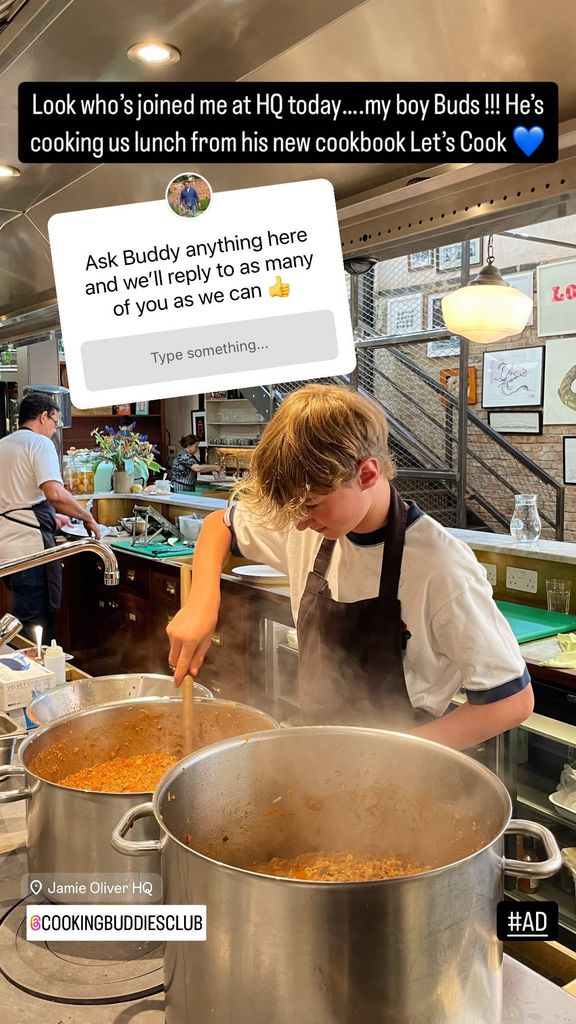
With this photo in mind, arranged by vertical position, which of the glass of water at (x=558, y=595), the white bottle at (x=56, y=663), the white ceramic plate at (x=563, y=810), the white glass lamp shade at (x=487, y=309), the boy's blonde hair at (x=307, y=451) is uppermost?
the white glass lamp shade at (x=487, y=309)

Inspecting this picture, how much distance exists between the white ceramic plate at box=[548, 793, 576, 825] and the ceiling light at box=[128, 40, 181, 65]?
7.88ft

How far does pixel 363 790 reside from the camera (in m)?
1.04

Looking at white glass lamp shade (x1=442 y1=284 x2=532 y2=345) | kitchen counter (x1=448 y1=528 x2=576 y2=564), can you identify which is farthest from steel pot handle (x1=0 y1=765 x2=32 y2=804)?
white glass lamp shade (x1=442 y1=284 x2=532 y2=345)

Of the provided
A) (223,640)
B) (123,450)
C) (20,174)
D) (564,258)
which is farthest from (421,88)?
(564,258)

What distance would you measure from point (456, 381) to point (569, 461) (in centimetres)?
139

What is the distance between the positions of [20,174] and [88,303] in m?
1.28

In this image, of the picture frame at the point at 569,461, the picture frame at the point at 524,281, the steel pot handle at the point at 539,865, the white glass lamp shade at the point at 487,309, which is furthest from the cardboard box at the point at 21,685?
the picture frame at the point at 524,281

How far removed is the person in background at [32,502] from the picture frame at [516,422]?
4.47m

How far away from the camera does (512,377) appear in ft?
25.0

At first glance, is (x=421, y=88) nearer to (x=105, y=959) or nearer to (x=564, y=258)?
(x=105, y=959)

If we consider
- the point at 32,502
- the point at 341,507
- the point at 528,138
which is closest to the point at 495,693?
the point at 341,507

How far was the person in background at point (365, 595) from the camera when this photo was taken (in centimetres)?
135

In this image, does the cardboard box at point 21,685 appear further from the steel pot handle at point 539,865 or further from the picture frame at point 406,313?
the picture frame at point 406,313

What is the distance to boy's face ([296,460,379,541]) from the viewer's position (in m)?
1.36
